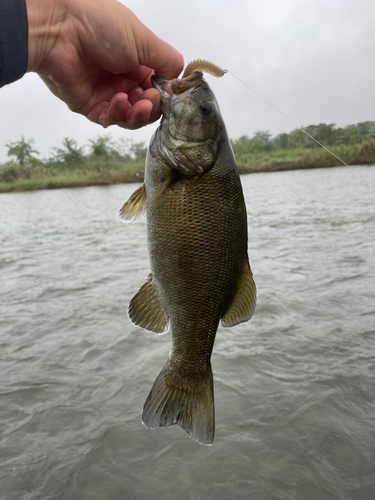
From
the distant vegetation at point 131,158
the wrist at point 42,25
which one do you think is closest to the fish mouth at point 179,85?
the wrist at point 42,25

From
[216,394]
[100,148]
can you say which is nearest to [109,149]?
[100,148]

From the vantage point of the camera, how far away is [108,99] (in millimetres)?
2555

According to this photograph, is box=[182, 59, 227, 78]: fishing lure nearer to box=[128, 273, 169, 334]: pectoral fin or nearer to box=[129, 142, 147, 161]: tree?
box=[128, 273, 169, 334]: pectoral fin

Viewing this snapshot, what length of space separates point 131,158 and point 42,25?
185ft

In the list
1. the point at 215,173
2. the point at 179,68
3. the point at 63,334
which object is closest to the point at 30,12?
the point at 179,68

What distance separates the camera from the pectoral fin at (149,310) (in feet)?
6.81

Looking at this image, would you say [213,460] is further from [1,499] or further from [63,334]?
[63,334]

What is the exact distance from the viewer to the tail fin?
2035mm

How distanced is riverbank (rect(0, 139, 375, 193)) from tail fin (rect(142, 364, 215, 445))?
35696 millimetres

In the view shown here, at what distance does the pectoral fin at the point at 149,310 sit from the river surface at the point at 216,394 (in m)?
1.48

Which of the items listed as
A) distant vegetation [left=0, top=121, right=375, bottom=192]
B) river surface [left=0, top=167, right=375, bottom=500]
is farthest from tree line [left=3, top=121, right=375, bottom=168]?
river surface [left=0, top=167, right=375, bottom=500]

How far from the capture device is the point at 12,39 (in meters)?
1.99

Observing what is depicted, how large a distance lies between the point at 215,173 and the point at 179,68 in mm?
902

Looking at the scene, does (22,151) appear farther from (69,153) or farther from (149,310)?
(149,310)
